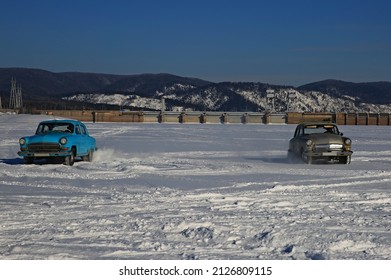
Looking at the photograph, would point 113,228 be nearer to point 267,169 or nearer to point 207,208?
point 207,208

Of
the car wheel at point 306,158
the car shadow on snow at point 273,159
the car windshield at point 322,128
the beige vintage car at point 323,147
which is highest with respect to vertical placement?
the car windshield at point 322,128

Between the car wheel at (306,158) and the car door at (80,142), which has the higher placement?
the car door at (80,142)

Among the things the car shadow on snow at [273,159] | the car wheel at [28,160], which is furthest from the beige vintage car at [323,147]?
the car wheel at [28,160]

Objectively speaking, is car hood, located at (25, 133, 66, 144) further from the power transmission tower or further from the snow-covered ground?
the power transmission tower

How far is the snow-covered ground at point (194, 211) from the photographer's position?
25.5 feet

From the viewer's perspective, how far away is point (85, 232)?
876 cm

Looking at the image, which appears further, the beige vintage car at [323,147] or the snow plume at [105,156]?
the snow plume at [105,156]

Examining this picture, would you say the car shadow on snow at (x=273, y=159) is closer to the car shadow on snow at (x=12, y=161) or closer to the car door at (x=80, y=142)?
the car door at (x=80, y=142)

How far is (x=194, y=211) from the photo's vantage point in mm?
10547

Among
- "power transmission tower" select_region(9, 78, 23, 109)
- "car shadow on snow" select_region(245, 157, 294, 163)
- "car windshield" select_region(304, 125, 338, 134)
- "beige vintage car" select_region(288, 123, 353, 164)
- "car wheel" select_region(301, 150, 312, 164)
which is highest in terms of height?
"power transmission tower" select_region(9, 78, 23, 109)

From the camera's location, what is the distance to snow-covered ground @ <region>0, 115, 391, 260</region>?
25.5 ft

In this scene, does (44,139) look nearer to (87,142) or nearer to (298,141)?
(87,142)

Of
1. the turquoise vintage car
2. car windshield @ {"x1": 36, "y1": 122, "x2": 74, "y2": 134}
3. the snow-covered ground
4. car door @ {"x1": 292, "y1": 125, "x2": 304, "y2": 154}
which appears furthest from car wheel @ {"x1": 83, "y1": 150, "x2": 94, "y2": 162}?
car door @ {"x1": 292, "y1": 125, "x2": 304, "y2": 154}

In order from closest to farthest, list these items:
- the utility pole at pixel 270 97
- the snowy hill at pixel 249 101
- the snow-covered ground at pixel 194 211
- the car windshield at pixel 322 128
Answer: the snow-covered ground at pixel 194 211
the car windshield at pixel 322 128
the utility pole at pixel 270 97
the snowy hill at pixel 249 101
